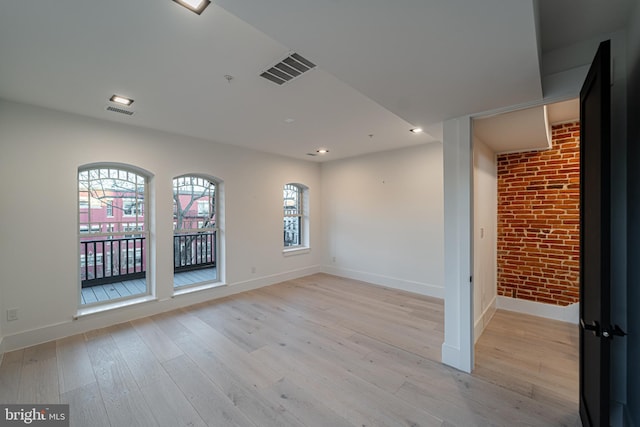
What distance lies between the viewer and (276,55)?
1969 mm

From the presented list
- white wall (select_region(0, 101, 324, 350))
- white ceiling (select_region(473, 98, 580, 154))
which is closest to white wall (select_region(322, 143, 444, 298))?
white ceiling (select_region(473, 98, 580, 154))

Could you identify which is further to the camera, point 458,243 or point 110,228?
point 110,228

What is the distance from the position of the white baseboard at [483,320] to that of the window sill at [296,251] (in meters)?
3.68

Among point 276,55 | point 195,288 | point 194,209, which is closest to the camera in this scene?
point 276,55

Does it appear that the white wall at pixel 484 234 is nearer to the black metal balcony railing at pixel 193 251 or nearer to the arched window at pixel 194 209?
the arched window at pixel 194 209

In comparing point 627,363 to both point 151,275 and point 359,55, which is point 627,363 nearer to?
point 359,55

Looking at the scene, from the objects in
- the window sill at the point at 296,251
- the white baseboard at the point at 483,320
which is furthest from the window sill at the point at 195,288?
the white baseboard at the point at 483,320

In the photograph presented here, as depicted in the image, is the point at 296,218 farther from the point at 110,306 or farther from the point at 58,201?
the point at 58,201

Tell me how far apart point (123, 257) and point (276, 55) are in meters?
4.84

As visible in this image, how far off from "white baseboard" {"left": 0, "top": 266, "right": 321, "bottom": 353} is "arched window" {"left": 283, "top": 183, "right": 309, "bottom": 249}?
53.4 inches

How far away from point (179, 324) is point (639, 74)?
185 inches

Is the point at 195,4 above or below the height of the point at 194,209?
above

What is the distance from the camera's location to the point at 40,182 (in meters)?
2.96

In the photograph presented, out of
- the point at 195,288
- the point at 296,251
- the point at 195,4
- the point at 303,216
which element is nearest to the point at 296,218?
the point at 303,216
